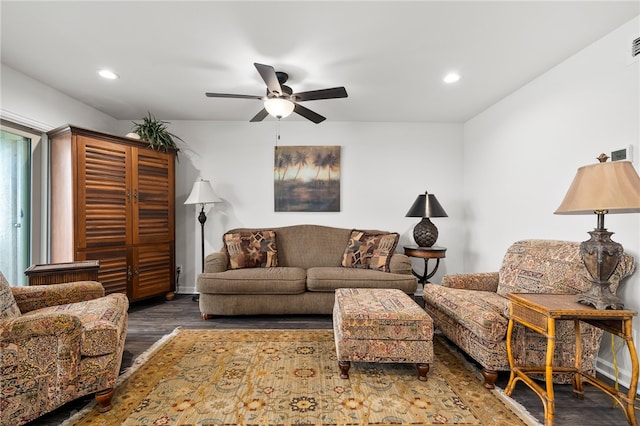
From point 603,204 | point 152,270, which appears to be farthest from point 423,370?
point 152,270

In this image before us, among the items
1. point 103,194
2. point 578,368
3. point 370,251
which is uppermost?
point 103,194

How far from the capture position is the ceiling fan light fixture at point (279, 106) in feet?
8.23

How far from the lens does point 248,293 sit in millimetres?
3066

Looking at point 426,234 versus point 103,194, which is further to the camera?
point 426,234

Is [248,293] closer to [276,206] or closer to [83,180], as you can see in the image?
[276,206]

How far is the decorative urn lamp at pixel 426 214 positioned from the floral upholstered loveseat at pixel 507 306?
101 centimetres

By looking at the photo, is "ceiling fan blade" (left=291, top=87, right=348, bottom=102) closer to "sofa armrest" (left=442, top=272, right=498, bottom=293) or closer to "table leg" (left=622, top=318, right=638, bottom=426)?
"sofa armrest" (left=442, top=272, right=498, bottom=293)

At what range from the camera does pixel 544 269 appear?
2178 millimetres

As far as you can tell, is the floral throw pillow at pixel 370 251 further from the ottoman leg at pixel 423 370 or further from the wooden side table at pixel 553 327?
the wooden side table at pixel 553 327

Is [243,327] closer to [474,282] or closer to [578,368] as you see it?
[474,282]

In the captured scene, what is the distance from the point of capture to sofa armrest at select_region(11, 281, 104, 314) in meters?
1.97

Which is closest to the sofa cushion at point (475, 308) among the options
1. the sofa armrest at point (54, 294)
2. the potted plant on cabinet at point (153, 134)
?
the sofa armrest at point (54, 294)

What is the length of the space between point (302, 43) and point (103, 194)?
2657 millimetres

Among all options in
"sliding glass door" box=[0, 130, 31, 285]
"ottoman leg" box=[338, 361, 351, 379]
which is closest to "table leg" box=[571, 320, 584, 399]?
"ottoman leg" box=[338, 361, 351, 379]
